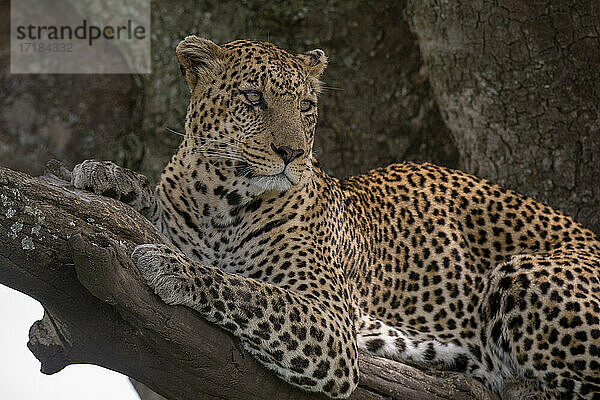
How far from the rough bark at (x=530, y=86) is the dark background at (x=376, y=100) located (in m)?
0.01

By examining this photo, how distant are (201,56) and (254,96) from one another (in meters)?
0.55

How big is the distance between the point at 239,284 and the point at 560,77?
4.86m

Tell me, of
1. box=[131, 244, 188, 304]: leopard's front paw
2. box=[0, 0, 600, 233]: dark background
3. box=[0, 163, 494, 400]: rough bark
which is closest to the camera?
box=[0, 163, 494, 400]: rough bark

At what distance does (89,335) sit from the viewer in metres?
5.60

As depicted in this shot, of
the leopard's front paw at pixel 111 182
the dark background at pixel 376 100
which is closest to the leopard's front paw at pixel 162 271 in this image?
the leopard's front paw at pixel 111 182

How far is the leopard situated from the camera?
6.20 meters

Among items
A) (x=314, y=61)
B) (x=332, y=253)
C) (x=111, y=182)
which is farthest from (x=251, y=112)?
(x=332, y=253)

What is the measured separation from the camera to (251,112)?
669cm

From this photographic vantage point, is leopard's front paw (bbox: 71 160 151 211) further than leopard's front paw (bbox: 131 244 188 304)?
Yes

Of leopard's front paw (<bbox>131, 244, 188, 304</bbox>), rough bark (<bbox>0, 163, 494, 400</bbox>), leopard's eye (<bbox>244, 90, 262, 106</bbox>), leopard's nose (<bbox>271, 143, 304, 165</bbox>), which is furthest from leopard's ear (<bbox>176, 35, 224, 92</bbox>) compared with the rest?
leopard's front paw (<bbox>131, 244, 188, 304</bbox>)

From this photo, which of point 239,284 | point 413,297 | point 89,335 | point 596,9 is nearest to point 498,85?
point 596,9

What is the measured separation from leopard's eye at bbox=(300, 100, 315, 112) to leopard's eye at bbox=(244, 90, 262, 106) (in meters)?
0.36

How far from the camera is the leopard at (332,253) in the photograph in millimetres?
6203

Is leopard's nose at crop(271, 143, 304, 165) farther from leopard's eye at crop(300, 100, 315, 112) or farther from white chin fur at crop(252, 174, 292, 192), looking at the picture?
leopard's eye at crop(300, 100, 315, 112)
